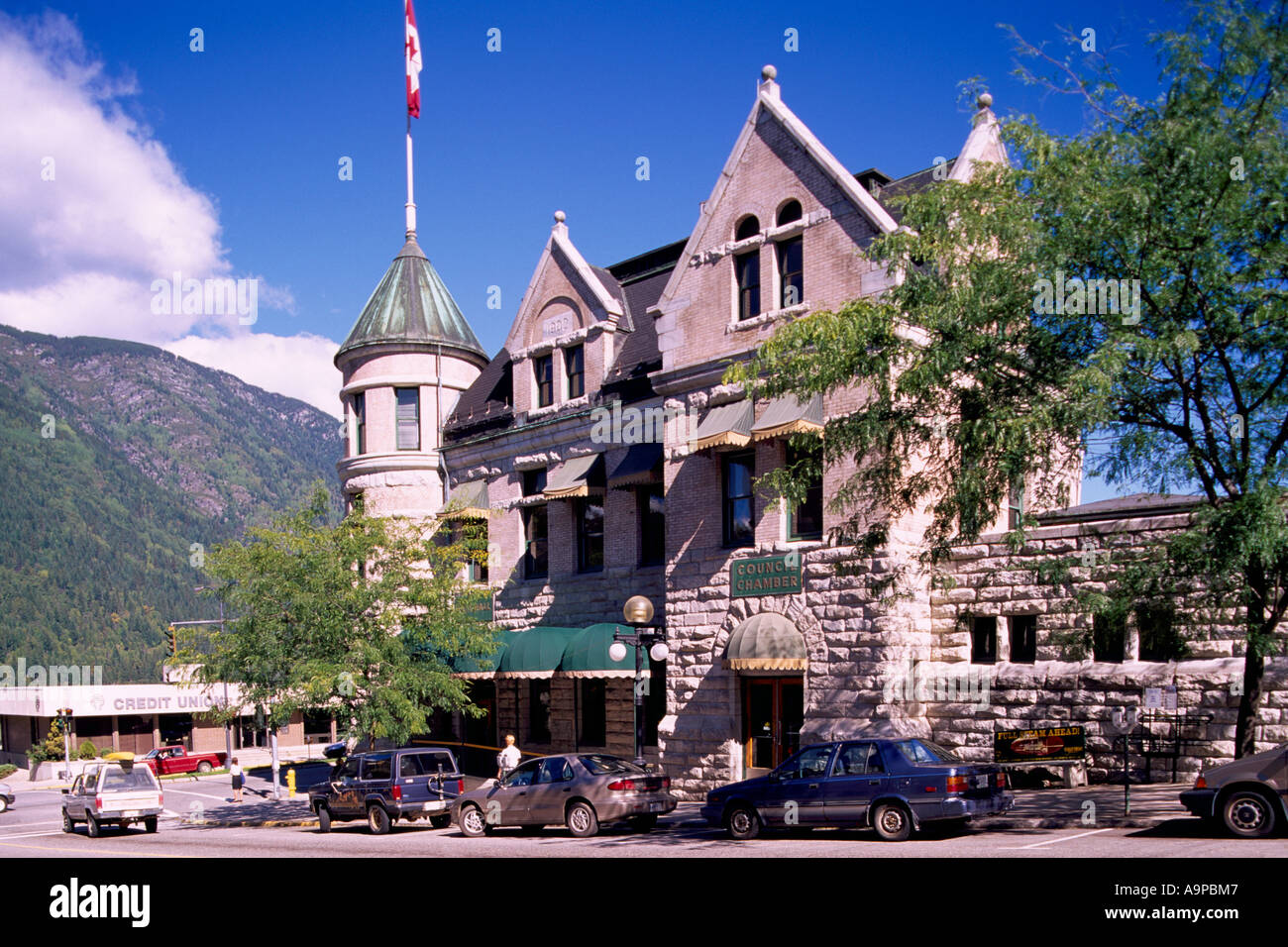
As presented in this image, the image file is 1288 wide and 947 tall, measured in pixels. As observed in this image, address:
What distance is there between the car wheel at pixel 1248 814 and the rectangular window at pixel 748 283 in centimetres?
1365

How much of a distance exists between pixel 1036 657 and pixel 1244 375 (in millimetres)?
7665

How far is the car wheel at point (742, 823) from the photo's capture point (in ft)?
55.2

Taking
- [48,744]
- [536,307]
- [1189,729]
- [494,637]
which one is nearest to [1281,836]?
[1189,729]

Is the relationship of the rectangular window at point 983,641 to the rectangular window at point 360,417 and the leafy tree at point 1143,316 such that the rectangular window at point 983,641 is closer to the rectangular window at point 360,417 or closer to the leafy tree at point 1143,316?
the leafy tree at point 1143,316

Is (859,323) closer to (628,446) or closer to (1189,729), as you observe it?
(1189,729)

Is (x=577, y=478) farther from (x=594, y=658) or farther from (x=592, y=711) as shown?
(x=592, y=711)

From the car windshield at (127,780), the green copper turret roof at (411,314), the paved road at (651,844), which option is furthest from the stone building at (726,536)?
the car windshield at (127,780)

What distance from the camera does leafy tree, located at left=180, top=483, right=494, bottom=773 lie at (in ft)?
83.6

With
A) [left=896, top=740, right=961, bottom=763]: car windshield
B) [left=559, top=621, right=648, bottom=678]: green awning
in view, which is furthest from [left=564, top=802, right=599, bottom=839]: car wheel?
[left=559, top=621, right=648, bottom=678]: green awning

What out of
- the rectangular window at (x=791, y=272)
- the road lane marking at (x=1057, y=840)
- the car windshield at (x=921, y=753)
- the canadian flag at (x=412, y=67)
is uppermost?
the canadian flag at (x=412, y=67)

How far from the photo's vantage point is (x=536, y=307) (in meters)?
30.8

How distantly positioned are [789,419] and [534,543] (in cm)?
1113

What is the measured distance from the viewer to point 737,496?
23781 millimetres

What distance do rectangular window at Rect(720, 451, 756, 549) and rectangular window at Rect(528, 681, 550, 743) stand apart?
817cm
